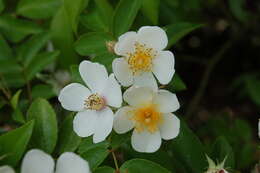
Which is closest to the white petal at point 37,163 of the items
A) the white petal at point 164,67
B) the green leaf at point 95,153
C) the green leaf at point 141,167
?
the green leaf at point 95,153

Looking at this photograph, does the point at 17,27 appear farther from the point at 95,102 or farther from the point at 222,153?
the point at 222,153

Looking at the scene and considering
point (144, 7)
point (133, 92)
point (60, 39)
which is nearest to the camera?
point (133, 92)

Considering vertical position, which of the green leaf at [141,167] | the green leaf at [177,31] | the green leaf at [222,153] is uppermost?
the green leaf at [177,31]

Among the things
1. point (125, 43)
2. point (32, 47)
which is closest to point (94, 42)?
point (125, 43)

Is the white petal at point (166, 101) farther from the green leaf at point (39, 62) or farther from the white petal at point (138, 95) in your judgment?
the green leaf at point (39, 62)

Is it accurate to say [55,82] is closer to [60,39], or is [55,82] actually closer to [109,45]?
[60,39]

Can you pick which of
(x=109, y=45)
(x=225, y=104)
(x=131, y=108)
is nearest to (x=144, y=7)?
(x=109, y=45)

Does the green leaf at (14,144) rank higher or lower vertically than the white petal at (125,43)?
lower

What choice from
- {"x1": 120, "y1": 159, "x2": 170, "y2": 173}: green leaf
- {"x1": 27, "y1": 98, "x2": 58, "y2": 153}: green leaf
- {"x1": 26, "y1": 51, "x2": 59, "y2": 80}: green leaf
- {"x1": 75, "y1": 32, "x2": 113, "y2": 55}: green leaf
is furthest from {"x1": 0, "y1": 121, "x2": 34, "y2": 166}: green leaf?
{"x1": 26, "y1": 51, "x2": 59, "y2": 80}: green leaf
